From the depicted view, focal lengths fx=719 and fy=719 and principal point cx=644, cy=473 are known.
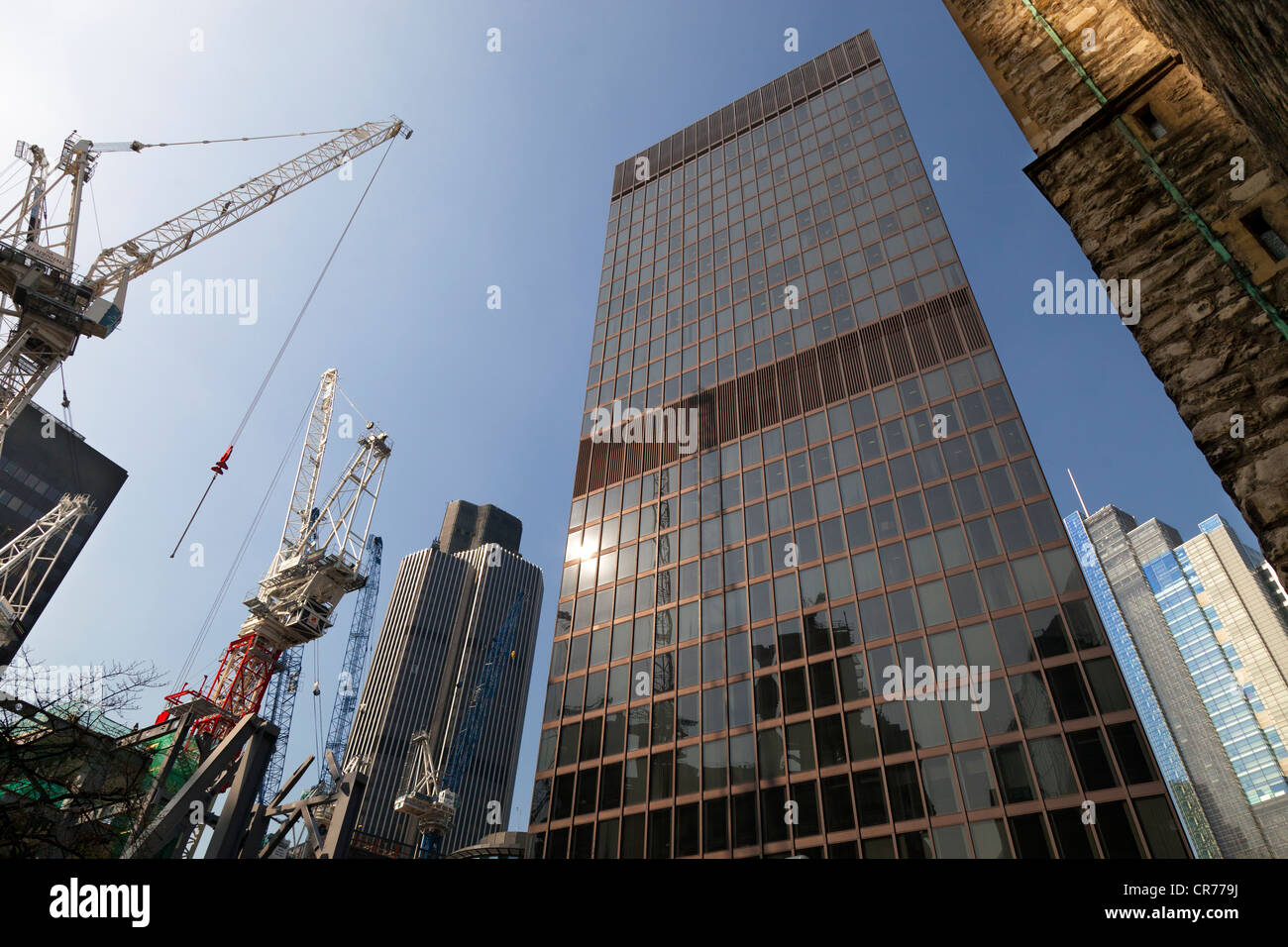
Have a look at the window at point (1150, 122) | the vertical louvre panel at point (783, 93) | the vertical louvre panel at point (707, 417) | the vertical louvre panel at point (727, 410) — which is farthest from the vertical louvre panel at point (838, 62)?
the window at point (1150, 122)

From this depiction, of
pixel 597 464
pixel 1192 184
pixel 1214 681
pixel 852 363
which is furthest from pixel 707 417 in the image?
pixel 1214 681

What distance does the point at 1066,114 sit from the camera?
9617 millimetres

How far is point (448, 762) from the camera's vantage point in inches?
4968

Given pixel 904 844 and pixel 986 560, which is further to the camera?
pixel 986 560

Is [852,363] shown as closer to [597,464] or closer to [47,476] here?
[597,464]

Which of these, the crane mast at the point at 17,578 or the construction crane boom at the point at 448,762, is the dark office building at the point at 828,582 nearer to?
the crane mast at the point at 17,578

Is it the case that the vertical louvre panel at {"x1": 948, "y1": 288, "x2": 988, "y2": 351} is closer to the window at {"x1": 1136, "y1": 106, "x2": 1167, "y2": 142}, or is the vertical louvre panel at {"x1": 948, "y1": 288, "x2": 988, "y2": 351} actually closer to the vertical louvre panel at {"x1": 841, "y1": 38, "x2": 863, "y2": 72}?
the vertical louvre panel at {"x1": 841, "y1": 38, "x2": 863, "y2": 72}

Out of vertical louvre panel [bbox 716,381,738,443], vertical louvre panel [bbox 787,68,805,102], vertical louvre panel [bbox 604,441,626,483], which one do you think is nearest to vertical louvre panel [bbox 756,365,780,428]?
vertical louvre panel [bbox 716,381,738,443]
